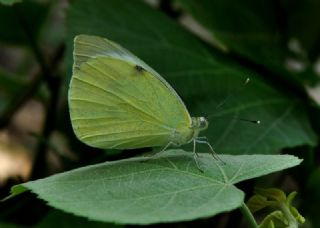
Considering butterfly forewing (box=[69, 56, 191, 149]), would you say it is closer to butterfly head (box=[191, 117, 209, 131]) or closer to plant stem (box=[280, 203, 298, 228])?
butterfly head (box=[191, 117, 209, 131])

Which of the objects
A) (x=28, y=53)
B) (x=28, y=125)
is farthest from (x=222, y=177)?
(x=28, y=125)

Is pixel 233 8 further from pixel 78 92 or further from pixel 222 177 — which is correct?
pixel 222 177

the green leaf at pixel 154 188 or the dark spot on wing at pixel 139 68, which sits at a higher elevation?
the dark spot on wing at pixel 139 68

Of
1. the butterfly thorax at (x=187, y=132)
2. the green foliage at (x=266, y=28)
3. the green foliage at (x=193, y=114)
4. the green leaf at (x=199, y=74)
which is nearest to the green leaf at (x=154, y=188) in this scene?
the green foliage at (x=193, y=114)

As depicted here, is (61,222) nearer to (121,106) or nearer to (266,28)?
(121,106)

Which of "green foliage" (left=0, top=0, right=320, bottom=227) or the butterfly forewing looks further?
the butterfly forewing

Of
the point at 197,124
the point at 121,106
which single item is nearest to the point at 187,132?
the point at 197,124

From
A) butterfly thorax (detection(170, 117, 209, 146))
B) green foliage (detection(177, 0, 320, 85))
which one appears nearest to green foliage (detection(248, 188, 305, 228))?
butterfly thorax (detection(170, 117, 209, 146))

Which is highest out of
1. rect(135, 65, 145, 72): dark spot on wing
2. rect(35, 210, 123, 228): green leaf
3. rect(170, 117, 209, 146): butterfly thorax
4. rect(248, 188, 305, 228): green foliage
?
rect(135, 65, 145, 72): dark spot on wing

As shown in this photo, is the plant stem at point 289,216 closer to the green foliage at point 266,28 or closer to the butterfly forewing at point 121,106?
the butterfly forewing at point 121,106
